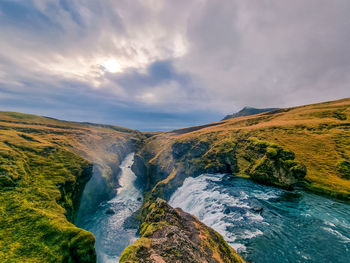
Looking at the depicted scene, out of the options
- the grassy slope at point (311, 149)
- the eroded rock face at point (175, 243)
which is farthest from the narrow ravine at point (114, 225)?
the eroded rock face at point (175, 243)

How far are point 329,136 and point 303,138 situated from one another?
5.26 metres

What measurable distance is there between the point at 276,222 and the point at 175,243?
20285 millimetres

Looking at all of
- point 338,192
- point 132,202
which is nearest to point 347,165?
point 338,192

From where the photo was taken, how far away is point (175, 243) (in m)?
10.2

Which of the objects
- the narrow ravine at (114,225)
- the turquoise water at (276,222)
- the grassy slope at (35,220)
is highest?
the grassy slope at (35,220)

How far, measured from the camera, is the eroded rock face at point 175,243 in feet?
29.6

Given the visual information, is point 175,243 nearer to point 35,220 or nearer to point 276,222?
point 35,220

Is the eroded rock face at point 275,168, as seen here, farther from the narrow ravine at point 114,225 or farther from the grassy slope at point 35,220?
the narrow ravine at point 114,225

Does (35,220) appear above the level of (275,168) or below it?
below

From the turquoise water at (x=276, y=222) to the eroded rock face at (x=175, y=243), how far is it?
757 centimetres

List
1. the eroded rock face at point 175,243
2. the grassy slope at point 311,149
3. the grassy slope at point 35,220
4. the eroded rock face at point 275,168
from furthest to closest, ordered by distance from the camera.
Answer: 1. the eroded rock face at point 275,168
2. the grassy slope at point 311,149
3. the grassy slope at point 35,220
4. the eroded rock face at point 175,243

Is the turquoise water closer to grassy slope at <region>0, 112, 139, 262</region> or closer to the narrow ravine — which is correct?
grassy slope at <region>0, 112, 139, 262</region>

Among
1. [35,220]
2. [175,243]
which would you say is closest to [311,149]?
[175,243]

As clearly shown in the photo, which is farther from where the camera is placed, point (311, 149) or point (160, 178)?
point (160, 178)
